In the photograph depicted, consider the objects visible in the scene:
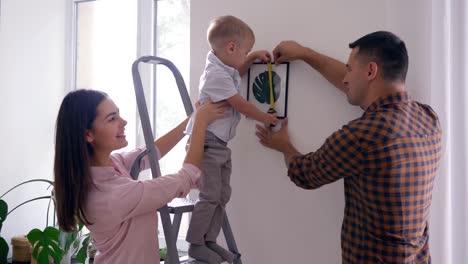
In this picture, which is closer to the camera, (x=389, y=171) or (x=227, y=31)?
(x=389, y=171)

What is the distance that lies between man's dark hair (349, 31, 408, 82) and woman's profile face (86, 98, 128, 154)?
3.06 feet

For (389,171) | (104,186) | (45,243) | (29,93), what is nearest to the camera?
(389,171)

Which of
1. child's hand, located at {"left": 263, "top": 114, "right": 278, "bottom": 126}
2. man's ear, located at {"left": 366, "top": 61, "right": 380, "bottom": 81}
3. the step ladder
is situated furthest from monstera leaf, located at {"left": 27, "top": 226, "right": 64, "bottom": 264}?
man's ear, located at {"left": 366, "top": 61, "right": 380, "bottom": 81}

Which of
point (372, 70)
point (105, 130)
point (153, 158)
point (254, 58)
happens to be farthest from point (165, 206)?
point (372, 70)

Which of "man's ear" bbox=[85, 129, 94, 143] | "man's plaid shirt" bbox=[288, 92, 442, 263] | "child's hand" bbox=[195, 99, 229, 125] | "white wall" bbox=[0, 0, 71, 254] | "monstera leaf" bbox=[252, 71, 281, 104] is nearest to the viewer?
"man's plaid shirt" bbox=[288, 92, 442, 263]

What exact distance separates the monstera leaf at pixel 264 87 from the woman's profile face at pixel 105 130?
67cm

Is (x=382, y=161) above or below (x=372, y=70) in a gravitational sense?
below

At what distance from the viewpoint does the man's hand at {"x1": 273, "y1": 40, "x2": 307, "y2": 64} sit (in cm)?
219

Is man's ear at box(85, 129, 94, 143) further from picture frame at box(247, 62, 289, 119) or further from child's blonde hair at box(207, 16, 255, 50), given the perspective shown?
picture frame at box(247, 62, 289, 119)

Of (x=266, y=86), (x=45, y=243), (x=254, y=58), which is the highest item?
(x=254, y=58)

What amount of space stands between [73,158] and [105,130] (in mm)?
153

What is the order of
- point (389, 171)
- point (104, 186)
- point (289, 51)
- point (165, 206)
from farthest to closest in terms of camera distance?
point (289, 51), point (165, 206), point (104, 186), point (389, 171)

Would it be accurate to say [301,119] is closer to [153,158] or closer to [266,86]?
[266,86]

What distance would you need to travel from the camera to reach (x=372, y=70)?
73.5 inches
